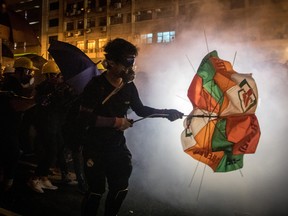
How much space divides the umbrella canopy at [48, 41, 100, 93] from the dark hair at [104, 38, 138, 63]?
143 cm

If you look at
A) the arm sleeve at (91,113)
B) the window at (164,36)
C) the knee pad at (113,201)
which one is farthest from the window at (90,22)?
the knee pad at (113,201)

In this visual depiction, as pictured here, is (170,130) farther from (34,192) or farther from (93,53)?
(93,53)

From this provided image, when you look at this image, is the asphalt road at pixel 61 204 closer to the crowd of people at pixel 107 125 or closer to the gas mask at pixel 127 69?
the crowd of people at pixel 107 125

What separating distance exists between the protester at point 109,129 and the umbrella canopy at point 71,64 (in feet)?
4.64

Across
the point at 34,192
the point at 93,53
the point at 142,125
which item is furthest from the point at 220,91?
the point at 93,53

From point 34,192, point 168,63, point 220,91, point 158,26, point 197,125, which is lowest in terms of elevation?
point 34,192

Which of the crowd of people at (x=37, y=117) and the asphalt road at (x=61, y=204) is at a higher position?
the crowd of people at (x=37, y=117)

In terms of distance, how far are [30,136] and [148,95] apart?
2834mm

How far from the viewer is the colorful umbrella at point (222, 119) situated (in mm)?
3008

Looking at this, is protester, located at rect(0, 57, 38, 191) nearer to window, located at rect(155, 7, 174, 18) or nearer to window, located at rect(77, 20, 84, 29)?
window, located at rect(155, 7, 174, 18)

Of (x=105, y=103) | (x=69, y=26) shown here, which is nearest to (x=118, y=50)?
(x=105, y=103)

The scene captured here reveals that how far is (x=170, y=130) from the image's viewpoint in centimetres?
640

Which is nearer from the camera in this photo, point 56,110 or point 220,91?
point 220,91

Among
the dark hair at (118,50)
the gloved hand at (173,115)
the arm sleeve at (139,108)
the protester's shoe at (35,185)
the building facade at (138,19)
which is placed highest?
the building facade at (138,19)
